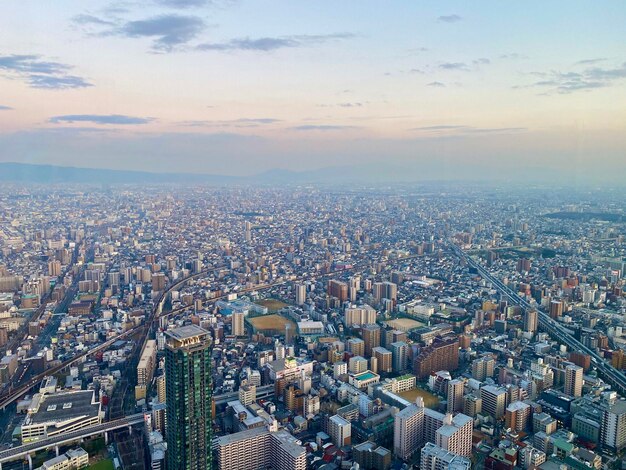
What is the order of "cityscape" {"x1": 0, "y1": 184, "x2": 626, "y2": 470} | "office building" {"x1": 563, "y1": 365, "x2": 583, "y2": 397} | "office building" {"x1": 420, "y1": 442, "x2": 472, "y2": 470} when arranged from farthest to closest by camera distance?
"office building" {"x1": 563, "y1": 365, "x2": 583, "y2": 397}
"cityscape" {"x1": 0, "y1": 184, "x2": 626, "y2": 470}
"office building" {"x1": 420, "y1": 442, "x2": 472, "y2": 470}

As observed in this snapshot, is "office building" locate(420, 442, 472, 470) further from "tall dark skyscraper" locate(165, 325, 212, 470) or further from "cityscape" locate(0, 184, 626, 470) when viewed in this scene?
"tall dark skyscraper" locate(165, 325, 212, 470)

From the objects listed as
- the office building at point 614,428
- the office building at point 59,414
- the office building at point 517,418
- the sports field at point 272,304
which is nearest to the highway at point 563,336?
the office building at point 614,428

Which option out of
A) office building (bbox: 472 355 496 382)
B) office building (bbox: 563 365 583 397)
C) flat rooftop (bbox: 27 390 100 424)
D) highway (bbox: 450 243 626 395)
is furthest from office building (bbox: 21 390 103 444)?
highway (bbox: 450 243 626 395)

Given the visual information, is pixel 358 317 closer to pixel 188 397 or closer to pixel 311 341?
pixel 311 341

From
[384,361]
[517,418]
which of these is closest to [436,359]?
[384,361]

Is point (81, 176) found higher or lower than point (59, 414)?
higher

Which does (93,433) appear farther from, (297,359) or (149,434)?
(297,359)
